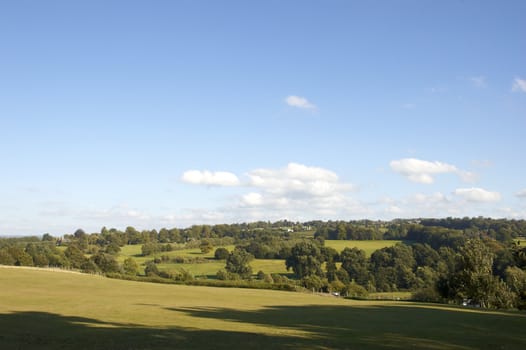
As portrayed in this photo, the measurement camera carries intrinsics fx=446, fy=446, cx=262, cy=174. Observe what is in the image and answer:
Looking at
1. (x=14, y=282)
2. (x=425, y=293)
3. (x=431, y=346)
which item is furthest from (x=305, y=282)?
(x=431, y=346)

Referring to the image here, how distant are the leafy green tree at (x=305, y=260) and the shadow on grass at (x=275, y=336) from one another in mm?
95891

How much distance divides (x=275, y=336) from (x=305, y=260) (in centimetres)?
10871

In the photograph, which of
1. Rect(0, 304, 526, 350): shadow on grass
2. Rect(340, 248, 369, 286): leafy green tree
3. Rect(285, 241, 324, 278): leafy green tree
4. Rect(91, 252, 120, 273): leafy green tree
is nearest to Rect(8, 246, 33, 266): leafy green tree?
Rect(91, 252, 120, 273): leafy green tree

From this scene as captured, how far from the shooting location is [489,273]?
221ft

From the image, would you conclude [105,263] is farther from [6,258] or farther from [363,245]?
[363,245]

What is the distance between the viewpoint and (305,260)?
12912 centimetres

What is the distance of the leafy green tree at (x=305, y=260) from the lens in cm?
12812

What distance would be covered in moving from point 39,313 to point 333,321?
19547 mm

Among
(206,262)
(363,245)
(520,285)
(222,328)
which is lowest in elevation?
(206,262)

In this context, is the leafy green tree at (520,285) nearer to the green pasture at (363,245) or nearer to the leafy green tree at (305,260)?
the leafy green tree at (305,260)

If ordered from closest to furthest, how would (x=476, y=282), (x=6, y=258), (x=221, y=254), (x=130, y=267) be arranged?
(x=476, y=282), (x=6, y=258), (x=130, y=267), (x=221, y=254)

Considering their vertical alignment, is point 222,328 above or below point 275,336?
below

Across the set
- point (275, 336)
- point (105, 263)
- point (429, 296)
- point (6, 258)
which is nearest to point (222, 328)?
point (275, 336)

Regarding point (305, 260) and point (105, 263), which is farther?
point (305, 260)
